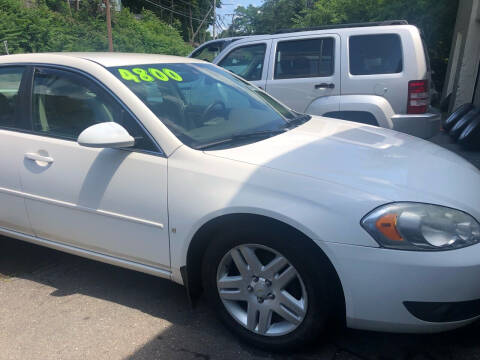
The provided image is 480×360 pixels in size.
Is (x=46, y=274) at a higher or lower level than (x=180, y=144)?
lower

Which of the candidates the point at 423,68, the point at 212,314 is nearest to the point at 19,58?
the point at 212,314

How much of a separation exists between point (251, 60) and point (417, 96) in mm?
2377

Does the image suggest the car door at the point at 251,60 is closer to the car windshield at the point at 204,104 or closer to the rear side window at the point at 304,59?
the rear side window at the point at 304,59

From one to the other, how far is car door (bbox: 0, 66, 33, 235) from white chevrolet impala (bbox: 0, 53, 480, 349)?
0.01 meters

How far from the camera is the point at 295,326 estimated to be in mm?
2312

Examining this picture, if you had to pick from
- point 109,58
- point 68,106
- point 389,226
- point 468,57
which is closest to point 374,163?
point 389,226

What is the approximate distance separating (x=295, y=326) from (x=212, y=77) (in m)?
2.00

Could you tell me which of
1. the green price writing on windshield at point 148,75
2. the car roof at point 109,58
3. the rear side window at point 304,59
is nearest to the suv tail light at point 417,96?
the rear side window at point 304,59

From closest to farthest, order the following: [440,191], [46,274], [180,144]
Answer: [440,191]
[180,144]
[46,274]

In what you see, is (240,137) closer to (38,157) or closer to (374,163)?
(374,163)

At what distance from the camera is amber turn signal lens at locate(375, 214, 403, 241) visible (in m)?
2.03

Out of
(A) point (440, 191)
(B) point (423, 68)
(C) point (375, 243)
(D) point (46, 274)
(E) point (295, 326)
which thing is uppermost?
(B) point (423, 68)

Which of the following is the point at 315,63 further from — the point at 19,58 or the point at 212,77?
the point at 19,58

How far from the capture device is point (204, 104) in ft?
10.4
